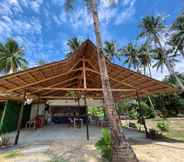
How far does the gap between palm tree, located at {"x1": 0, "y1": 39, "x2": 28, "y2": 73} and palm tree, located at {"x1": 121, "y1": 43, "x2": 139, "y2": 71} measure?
19.0m

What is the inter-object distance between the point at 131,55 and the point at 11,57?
21170 mm

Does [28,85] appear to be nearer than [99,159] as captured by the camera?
No

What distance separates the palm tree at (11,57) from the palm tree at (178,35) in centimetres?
2446

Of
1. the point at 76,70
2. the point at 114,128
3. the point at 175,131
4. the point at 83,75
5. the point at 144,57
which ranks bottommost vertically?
the point at 175,131

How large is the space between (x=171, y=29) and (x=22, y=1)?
25.2 m

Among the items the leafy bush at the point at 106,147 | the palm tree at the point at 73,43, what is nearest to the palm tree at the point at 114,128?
the leafy bush at the point at 106,147

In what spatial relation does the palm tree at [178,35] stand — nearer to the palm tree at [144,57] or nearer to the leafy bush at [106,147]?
the palm tree at [144,57]

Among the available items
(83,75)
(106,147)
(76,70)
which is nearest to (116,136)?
(106,147)

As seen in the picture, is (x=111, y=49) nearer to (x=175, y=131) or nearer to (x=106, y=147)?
(x=175, y=131)

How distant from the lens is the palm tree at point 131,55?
32938mm

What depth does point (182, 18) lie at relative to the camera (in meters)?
25.4

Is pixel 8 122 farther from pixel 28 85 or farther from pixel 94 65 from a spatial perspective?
pixel 94 65

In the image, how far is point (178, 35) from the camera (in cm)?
2661

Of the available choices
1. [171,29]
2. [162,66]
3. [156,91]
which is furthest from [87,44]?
[162,66]
